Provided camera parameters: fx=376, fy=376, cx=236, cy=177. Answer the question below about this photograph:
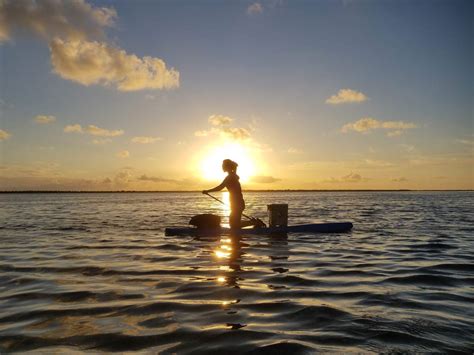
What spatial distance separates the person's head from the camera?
1432 cm

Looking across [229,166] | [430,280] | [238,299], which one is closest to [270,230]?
[229,166]

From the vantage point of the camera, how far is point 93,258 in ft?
35.7

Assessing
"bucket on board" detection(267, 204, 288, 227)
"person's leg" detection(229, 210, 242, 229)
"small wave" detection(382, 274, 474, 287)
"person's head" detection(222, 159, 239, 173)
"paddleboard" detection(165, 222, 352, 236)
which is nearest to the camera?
"small wave" detection(382, 274, 474, 287)

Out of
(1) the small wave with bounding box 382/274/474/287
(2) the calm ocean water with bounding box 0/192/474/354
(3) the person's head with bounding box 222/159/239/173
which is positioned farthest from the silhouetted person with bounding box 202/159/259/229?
(1) the small wave with bounding box 382/274/474/287

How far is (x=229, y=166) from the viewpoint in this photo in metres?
14.4

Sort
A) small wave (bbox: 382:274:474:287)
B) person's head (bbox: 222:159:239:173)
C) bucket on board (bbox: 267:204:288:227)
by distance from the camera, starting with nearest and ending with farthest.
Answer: small wave (bbox: 382:274:474:287), person's head (bbox: 222:159:239:173), bucket on board (bbox: 267:204:288:227)

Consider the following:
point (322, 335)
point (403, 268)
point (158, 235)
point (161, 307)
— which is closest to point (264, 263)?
point (403, 268)

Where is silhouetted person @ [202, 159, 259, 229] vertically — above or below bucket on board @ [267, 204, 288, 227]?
above

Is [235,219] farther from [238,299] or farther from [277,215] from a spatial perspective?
[238,299]

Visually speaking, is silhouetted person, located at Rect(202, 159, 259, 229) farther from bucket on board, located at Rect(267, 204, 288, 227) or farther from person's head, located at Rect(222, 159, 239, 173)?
bucket on board, located at Rect(267, 204, 288, 227)

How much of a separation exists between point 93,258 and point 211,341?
7330 mm

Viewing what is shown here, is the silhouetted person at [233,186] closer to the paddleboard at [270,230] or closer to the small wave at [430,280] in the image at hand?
the paddleboard at [270,230]

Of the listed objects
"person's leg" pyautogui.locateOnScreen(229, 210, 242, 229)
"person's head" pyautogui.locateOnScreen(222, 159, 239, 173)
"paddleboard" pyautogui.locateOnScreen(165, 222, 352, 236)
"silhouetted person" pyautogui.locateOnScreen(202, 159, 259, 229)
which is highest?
"person's head" pyautogui.locateOnScreen(222, 159, 239, 173)

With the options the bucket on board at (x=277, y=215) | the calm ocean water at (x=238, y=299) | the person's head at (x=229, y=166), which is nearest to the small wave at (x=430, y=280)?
the calm ocean water at (x=238, y=299)
